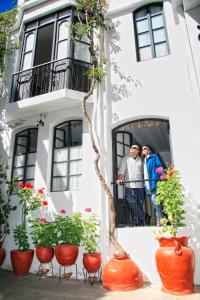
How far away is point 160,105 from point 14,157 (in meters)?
4.99

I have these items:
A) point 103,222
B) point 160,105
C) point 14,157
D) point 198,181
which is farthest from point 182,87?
point 14,157

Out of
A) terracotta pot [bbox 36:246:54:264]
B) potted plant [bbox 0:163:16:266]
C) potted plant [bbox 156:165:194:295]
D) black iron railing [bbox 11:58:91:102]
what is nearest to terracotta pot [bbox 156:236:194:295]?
potted plant [bbox 156:165:194:295]

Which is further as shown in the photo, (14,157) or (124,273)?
(14,157)

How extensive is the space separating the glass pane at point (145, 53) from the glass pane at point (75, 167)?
12.4ft

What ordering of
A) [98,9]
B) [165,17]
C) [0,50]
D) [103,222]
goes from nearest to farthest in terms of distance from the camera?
[103,222] < [165,17] < [98,9] < [0,50]

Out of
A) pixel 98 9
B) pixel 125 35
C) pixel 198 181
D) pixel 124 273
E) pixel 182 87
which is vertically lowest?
pixel 124 273

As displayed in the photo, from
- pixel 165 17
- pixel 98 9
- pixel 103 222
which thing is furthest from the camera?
pixel 98 9

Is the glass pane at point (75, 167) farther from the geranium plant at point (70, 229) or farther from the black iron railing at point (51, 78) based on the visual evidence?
the black iron railing at point (51, 78)

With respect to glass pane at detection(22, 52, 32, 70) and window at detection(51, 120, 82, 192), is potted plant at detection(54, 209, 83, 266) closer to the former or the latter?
window at detection(51, 120, 82, 192)

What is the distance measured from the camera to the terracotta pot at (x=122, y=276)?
14.5 feet

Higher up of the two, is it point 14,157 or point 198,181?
point 14,157

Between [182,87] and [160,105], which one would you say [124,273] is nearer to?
[160,105]

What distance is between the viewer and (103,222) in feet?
18.5

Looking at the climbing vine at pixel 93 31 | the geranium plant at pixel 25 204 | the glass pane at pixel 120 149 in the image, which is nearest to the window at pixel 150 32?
the climbing vine at pixel 93 31
